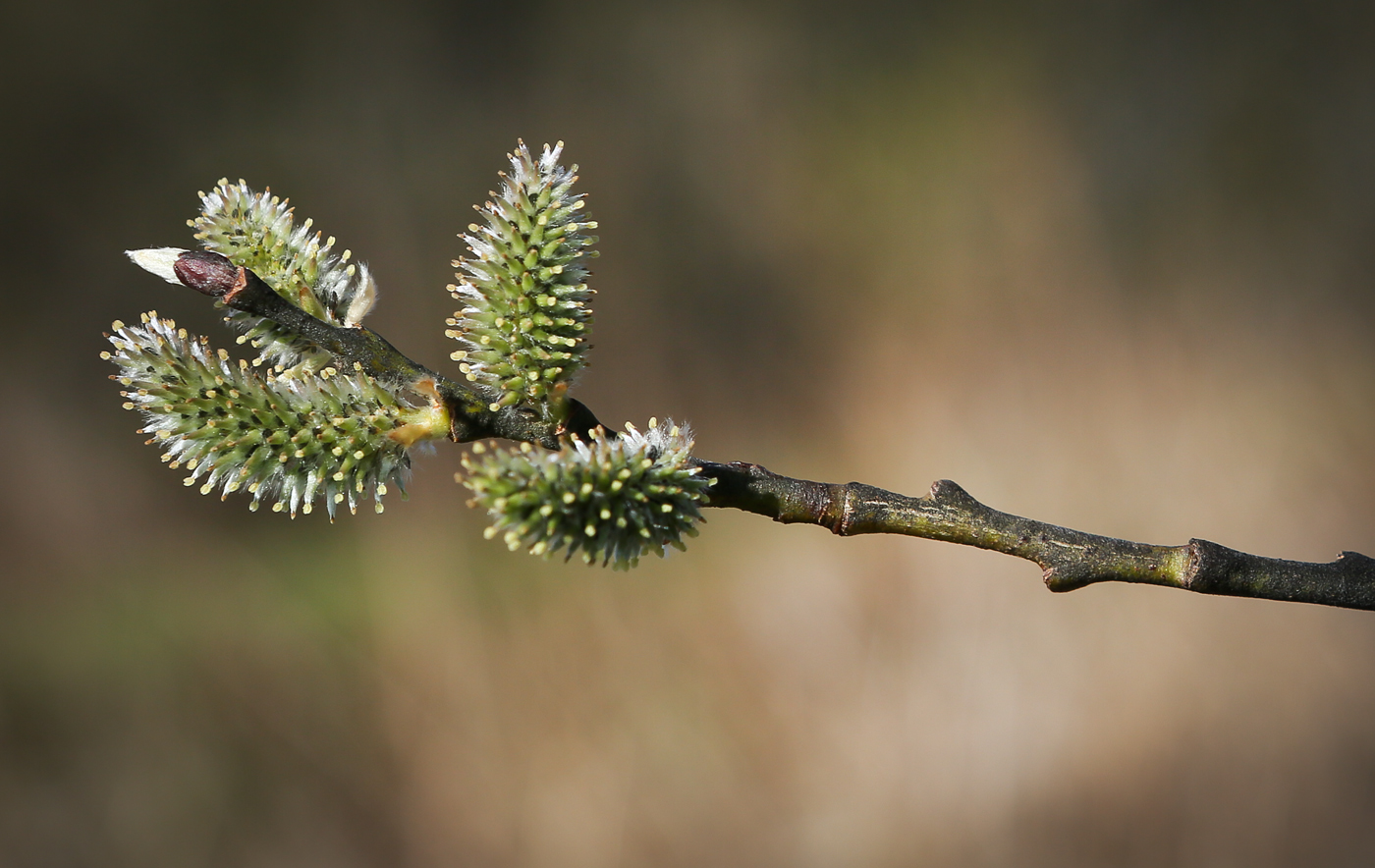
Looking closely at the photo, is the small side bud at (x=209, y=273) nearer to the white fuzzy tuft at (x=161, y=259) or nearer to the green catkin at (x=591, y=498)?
the white fuzzy tuft at (x=161, y=259)

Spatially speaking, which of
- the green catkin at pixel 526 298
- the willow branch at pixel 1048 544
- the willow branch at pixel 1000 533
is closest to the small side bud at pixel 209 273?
the willow branch at pixel 1000 533

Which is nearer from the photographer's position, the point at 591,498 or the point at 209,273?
the point at 591,498

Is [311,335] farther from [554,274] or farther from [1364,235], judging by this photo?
[1364,235]

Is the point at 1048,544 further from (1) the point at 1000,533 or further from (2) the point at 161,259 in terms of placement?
(2) the point at 161,259

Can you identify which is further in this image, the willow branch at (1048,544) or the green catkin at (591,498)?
the willow branch at (1048,544)

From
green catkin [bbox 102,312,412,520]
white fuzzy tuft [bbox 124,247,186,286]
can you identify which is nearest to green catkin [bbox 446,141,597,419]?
green catkin [bbox 102,312,412,520]

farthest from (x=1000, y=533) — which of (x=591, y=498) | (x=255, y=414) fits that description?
(x=255, y=414)

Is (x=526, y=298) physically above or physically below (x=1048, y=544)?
above

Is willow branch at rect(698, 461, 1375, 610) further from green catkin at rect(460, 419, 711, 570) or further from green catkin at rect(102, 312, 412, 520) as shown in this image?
green catkin at rect(102, 312, 412, 520)

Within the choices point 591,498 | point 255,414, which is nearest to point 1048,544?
point 591,498
